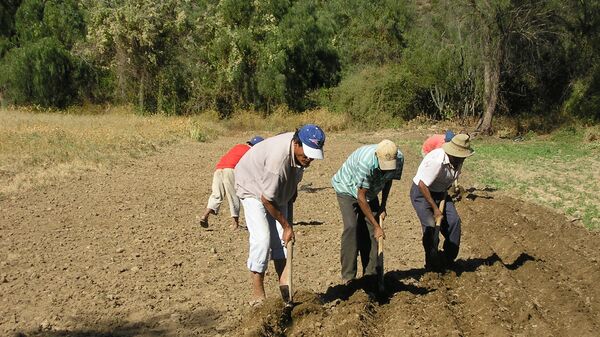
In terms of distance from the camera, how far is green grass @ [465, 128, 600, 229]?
1148cm

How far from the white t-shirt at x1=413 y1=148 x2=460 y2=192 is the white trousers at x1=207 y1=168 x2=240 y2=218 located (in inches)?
126

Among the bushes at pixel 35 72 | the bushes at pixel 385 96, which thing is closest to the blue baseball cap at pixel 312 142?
the bushes at pixel 385 96

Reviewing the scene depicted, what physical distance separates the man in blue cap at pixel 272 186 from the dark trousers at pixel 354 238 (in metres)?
0.66

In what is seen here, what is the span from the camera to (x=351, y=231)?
5.99m

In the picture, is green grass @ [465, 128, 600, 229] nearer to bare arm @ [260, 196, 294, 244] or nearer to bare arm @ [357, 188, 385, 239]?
bare arm @ [357, 188, 385, 239]

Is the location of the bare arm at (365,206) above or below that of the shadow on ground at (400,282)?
above

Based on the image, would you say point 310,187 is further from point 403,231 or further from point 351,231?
point 351,231

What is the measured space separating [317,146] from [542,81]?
994 inches

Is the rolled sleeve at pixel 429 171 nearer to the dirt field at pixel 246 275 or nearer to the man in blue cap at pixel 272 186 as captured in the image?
the dirt field at pixel 246 275

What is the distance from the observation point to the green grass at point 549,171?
1148 cm

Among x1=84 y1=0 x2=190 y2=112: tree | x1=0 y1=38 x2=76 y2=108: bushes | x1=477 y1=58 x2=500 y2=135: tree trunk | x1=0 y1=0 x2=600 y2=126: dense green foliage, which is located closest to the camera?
x1=477 y1=58 x2=500 y2=135: tree trunk

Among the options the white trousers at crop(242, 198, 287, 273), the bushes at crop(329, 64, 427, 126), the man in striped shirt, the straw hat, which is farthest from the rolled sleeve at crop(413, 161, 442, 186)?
the bushes at crop(329, 64, 427, 126)

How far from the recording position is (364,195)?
572 centimetres

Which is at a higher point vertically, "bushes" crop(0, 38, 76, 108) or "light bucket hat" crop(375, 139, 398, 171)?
"light bucket hat" crop(375, 139, 398, 171)
